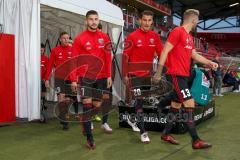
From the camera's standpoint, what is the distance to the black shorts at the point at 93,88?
207 inches

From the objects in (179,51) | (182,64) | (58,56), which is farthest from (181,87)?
(58,56)

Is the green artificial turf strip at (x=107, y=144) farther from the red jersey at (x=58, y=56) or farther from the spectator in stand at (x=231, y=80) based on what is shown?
Result: the spectator in stand at (x=231, y=80)

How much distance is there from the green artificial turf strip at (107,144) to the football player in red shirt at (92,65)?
14.6 inches

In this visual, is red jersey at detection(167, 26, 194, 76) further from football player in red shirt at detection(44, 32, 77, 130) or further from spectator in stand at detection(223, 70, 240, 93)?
spectator in stand at detection(223, 70, 240, 93)

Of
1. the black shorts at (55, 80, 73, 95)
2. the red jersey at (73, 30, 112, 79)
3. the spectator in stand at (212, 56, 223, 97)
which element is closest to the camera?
the red jersey at (73, 30, 112, 79)

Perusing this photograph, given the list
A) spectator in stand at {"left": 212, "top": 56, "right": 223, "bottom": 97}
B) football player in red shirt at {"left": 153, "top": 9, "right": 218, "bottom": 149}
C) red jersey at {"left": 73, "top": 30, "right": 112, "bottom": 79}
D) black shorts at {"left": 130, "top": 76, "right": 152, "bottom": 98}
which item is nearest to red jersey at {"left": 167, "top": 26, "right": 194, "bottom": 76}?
football player in red shirt at {"left": 153, "top": 9, "right": 218, "bottom": 149}

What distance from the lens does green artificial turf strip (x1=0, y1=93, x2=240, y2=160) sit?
472 cm

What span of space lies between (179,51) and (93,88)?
4.07ft

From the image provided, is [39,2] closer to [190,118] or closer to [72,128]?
[72,128]

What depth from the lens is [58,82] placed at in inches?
273

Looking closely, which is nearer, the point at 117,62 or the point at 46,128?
the point at 46,128

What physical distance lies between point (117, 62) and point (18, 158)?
15.9ft

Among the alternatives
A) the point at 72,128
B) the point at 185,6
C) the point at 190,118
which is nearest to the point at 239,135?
the point at 190,118

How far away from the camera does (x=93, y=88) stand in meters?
5.41
